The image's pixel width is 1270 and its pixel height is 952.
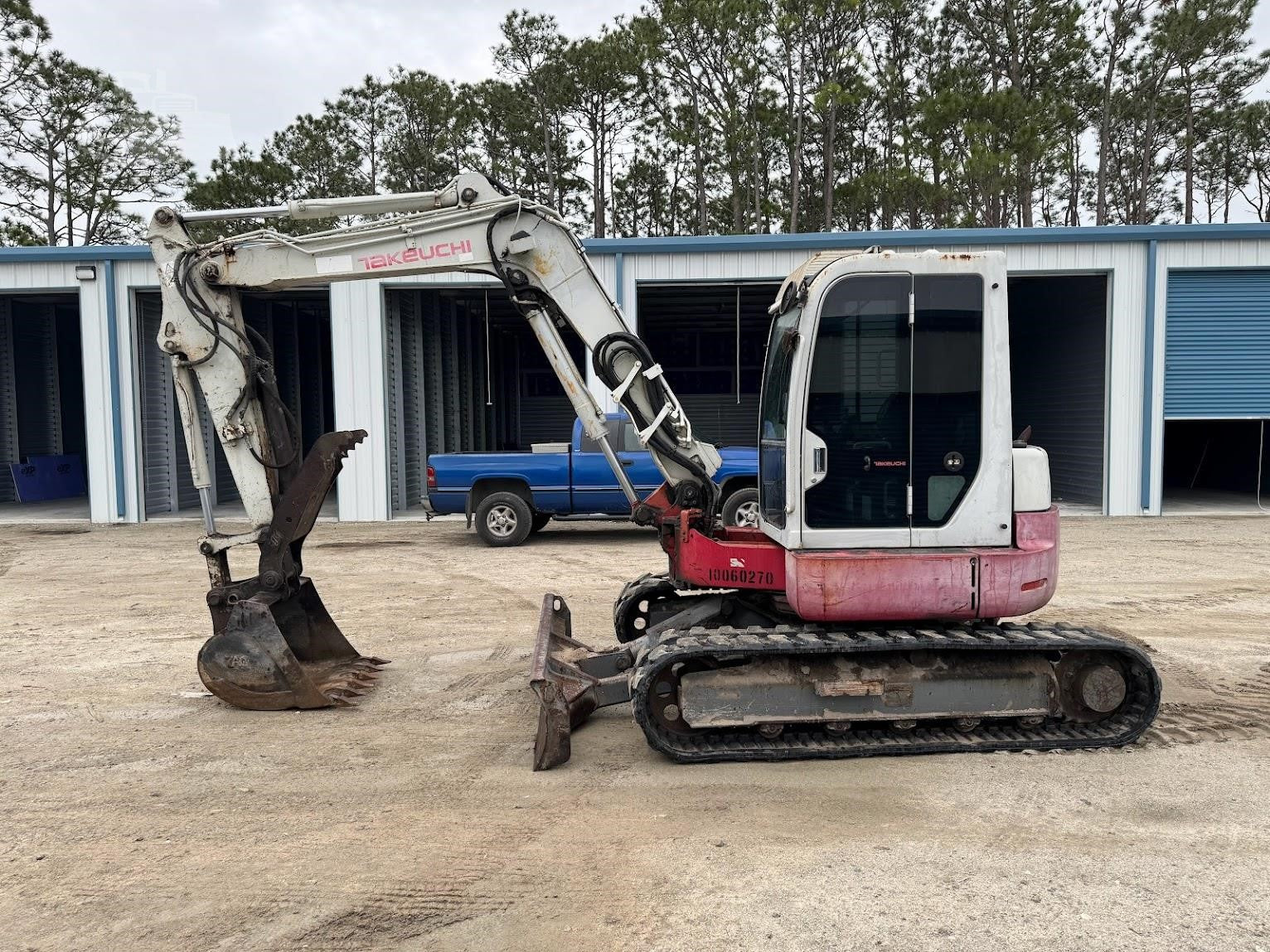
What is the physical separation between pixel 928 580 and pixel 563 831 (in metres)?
2.28

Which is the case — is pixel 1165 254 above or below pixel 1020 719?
above

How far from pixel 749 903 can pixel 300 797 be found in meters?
2.34

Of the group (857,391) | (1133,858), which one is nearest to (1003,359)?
(857,391)

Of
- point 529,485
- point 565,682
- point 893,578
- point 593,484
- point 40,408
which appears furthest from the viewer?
point 40,408

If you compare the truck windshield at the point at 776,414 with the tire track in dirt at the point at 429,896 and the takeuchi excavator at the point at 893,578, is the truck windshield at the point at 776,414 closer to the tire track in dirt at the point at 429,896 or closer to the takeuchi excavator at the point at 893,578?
the takeuchi excavator at the point at 893,578

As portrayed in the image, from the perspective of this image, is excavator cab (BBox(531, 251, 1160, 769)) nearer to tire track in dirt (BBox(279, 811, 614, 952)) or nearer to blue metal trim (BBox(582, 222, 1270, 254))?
tire track in dirt (BBox(279, 811, 614, 952))

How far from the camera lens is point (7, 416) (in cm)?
2147

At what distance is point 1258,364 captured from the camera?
15938 mm

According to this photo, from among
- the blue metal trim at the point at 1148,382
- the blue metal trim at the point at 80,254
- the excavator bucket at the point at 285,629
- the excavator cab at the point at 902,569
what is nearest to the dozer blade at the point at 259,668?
the excavator bucket at the point at 285,629

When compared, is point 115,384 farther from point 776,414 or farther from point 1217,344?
point 1217,344

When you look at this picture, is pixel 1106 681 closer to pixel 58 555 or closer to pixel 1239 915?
pixel 1239 915

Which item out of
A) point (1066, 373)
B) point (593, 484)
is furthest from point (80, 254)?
point (1066, 373)

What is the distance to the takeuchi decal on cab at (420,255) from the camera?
227 inches

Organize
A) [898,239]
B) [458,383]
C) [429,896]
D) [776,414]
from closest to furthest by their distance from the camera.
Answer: [429,896] < [776,414] < [898,239] < [458,383]
